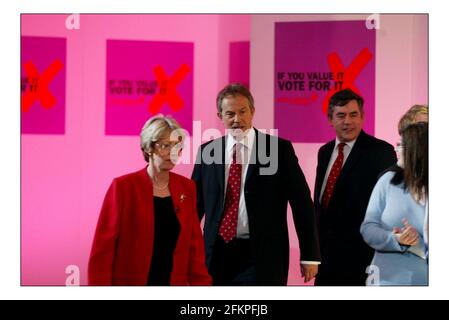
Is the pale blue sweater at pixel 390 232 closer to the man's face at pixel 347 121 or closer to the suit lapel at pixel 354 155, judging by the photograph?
the suit lapel at pixel 354 155

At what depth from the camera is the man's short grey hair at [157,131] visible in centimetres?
389

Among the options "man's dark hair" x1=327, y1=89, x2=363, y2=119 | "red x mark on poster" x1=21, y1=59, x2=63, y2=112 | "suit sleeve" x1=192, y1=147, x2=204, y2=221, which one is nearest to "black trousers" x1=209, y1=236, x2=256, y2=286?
"suit sleeve" x1=192, y1=147, x2=204, y2=221

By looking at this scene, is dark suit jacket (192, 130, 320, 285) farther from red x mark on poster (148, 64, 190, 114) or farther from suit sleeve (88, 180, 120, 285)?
suit sleeve (88, 180, 120, 285)

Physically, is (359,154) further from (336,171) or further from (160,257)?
(160,257)

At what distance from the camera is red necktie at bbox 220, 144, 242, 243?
12.6 feet

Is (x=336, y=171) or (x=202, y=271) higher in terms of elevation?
(x=336, y=171)

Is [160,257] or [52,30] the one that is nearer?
[160,257]

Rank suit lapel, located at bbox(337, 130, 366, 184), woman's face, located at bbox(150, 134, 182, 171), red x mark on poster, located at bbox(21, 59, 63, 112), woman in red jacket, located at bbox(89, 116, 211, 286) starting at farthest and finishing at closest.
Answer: red x mark on poster, located at bbox(21, 59, 63, 112) < suit lapel, located at bbox(337, 130, 366, 184) < woman's face, located at bbox(150, 134, 182, 171) < woman in red jacket, located at bbox(89, 116, 211, 286)

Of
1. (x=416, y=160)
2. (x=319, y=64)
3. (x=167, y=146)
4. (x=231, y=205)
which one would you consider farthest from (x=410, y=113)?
(x=167, y=146)

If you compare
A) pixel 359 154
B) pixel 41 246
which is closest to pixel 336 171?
pixel 359 154

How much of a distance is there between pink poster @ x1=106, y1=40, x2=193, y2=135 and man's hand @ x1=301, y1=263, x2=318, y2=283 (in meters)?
1.25

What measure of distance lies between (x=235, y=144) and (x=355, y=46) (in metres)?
1.05

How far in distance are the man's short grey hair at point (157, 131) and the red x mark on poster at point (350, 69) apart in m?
1.00

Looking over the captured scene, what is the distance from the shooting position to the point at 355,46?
160 inches
